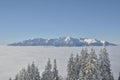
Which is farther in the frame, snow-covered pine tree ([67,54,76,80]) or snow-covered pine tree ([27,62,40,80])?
snow-covered pine tree ([27,62,40,80])

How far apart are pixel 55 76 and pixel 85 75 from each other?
25.9 meters

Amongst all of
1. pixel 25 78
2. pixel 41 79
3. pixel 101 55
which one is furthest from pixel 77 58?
pixel 25 78

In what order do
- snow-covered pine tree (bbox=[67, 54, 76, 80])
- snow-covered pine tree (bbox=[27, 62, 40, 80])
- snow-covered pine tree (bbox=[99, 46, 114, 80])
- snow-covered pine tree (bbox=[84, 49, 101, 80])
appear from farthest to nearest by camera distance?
1. snow-covered pine tree (bbox=[27, 62, 40, 80])
2. snow-covered pine tree (bbox=[67, 54, 76, 80])
3. snow-covered pine tree (bbox=[99, 46, 114, 80])
4. snow-covered pine tree (bbox=[84, 49, 101, 80])

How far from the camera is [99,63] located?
6353cm

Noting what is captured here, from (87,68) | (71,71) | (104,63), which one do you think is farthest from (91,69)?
(71,71)

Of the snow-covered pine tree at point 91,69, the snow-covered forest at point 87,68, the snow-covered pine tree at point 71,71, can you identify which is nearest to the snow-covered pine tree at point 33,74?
the snow-covered forest at point 87,68

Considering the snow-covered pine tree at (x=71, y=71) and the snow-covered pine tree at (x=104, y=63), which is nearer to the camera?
the snow-covered pine tree at (x=104, y=63)

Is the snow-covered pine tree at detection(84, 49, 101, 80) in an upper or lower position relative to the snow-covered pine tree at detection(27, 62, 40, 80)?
upper

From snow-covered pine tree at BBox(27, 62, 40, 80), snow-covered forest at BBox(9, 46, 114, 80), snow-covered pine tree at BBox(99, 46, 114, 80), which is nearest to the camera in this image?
snow-covered forest at BBox(9, 46, 114, 80)

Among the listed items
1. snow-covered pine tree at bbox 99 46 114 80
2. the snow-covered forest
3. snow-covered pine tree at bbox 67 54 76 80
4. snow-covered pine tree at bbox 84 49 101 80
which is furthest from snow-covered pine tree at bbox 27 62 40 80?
snow-covered pine tree at bbox 84 49 101 80

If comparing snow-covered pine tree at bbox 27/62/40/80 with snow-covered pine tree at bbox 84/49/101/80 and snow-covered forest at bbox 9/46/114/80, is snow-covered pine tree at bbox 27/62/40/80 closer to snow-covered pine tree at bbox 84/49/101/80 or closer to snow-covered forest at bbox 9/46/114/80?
snow-covered forest at bbox 9/46/114/80

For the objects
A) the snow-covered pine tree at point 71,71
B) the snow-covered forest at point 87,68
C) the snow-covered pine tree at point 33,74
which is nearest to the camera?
the snow-covered forest at point 87,68

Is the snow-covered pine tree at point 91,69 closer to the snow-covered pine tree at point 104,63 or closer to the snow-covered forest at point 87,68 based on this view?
the snow-covered forest at point 87,68

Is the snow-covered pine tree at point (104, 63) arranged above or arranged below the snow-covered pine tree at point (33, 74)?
above
